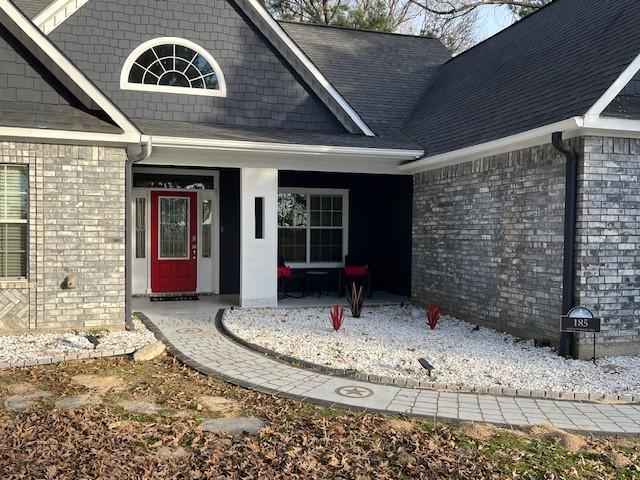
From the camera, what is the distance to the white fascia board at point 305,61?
10766mm

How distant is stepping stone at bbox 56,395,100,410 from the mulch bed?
0.12 m

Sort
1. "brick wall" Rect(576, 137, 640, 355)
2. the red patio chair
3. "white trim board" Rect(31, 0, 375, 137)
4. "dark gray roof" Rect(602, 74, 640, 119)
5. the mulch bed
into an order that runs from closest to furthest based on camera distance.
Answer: the mulch bed
"dark gray roof" Rect(602, 74, 640, 119)
"brick wall" Rect(576, 137, 640, 355)
"white trim board" Rect(31, 0, 375, 137)
the red patio chair

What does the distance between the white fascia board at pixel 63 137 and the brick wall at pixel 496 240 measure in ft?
17.9

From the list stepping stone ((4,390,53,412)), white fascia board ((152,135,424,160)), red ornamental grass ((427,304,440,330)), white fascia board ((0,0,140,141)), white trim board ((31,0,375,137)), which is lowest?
stepping stone ((4,390,53,412))

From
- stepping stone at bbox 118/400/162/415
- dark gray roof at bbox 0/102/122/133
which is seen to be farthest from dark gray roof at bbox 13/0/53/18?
stepping stone at bbox 118/400/162/415

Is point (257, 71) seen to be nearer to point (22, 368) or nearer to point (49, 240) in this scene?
point (49, 240)

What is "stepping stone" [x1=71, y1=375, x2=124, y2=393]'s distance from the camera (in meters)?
5.81

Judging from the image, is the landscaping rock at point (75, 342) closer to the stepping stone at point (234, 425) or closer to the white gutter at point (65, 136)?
the white gutter at point (65, 136)

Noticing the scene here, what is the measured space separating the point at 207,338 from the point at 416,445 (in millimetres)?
4430

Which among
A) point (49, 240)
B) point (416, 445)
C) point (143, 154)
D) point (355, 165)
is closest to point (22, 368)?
point (49, 240)

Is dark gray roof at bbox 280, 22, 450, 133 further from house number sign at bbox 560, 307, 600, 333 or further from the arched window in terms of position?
house number sign at bbox 560, 307, 600, 333

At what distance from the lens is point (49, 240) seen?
8289 mm

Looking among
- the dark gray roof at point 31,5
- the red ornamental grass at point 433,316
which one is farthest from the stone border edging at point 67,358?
the dark gray roof at point 31,5

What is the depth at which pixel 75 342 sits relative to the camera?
751 cm
